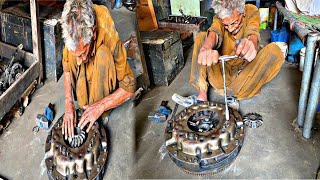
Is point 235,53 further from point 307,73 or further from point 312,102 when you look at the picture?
point 312,102

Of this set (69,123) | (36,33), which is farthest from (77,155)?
(36,33)

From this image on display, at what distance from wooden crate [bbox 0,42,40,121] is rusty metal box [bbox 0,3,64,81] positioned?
133 mm

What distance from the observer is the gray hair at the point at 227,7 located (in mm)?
3600

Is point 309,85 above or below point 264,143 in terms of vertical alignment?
above

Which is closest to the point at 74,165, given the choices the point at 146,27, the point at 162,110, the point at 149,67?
the point at 162,110

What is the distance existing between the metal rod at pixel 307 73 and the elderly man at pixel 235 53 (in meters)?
0.40

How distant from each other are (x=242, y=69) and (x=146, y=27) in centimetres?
169

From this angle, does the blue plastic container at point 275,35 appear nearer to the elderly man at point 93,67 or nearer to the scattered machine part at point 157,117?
the scattered machine part at point 157,117

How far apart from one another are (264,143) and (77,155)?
59.6 inches

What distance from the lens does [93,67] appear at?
3.54m

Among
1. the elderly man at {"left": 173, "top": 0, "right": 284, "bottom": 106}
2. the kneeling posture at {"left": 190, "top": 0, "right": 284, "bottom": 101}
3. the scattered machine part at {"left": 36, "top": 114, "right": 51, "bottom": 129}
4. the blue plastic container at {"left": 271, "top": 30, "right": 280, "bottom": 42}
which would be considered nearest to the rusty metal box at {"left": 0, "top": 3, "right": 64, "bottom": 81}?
the scattered machine part at {"left": 36, "top": 114, "right": 51, "bottom": 129}

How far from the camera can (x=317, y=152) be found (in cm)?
343

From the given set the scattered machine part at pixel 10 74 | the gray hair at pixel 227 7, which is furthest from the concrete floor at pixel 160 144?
the gray hair at pixel 227 7

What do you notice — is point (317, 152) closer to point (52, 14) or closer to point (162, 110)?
point (162, 110)
